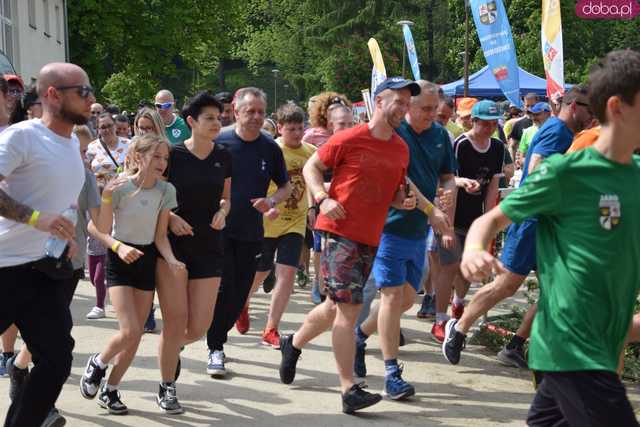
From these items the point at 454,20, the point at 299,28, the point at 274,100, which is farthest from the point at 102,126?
the point at 274,100

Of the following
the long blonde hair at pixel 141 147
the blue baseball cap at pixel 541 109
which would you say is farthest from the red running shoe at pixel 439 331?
the blue baseball cap at pixel 541 109

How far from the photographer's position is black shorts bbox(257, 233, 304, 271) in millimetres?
8336

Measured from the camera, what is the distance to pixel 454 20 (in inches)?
2275

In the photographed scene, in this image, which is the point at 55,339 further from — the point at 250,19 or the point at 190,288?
the point at 250,19

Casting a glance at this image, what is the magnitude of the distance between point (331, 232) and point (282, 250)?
96.7 inches

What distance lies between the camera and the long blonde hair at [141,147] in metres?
5.95

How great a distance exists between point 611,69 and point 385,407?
10.9 ft

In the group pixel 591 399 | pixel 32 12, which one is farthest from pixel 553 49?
Answer: pixel 32 12

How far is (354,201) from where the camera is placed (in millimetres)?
5930

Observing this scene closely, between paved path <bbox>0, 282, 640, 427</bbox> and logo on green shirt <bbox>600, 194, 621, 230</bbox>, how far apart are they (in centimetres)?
278

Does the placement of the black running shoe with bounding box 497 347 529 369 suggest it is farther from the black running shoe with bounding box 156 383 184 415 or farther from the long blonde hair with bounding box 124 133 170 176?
the long blonde hair with bounding box 124 133 170 176

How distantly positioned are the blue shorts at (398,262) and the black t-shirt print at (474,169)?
163 centimetres

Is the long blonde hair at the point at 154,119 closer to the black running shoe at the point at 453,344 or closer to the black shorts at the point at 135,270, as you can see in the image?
the black shorts at the point at 135,270

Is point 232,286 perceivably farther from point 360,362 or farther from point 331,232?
point 331,232
